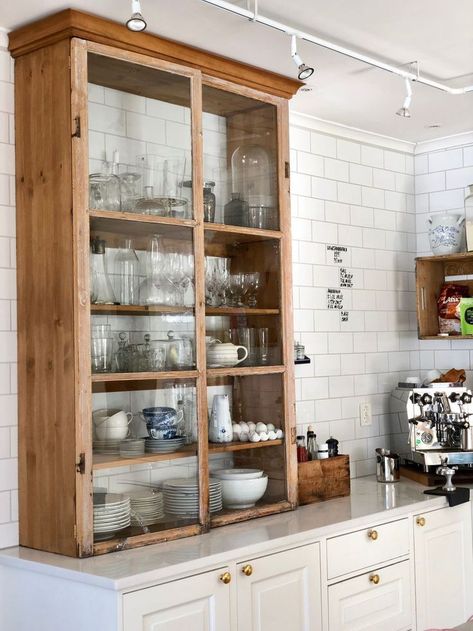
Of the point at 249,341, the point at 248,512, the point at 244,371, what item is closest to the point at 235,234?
the point at 249,341

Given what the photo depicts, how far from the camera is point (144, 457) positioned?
120 inches

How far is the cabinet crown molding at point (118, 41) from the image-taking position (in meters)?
2.87

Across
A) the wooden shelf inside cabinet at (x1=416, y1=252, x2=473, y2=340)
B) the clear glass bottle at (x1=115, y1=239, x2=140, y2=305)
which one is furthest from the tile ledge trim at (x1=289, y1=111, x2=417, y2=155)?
the clear glass bottle at (x1=115, y1=239, x2=140, y2=305)

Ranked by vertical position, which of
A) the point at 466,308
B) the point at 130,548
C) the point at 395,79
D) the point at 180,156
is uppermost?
the point at 395,79

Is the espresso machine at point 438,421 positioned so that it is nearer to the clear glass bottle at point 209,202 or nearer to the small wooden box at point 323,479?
the small wooden box at point 323,479

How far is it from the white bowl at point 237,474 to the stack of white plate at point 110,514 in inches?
18.0

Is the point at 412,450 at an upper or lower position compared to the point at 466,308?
lower

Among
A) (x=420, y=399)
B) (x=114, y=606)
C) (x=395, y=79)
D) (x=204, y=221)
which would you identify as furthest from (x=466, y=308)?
(x=114, y=606)

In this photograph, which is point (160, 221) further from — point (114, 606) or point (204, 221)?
point (114, 606)

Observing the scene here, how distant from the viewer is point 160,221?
122 inches

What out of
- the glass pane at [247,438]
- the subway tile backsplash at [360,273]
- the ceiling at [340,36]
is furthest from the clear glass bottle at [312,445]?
the ceiling at [340,36]

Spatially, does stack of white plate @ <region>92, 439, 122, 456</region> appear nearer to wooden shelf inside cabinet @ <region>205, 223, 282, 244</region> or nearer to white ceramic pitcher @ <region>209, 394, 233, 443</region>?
white ceramic pitcher @ <region>209, 394, 233, 443</region>

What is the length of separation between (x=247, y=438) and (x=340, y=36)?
1.53 m

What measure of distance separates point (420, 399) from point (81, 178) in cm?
212
